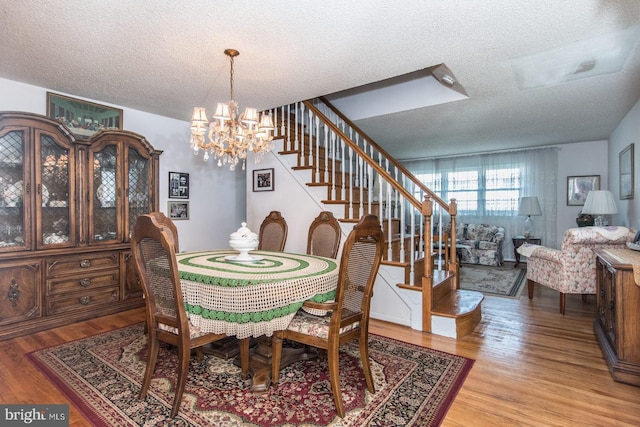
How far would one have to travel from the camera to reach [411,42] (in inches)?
93.9

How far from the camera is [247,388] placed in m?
2.00

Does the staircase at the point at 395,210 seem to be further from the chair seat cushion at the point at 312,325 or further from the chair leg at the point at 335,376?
the chair leg at the point at 335,376

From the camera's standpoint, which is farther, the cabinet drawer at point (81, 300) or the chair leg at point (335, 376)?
the cabinet drawer at point (81, 300)

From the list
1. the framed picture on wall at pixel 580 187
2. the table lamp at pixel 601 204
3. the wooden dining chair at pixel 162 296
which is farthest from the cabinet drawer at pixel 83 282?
the framed picture on wall at pixel 580 187

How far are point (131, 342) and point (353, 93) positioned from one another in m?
3.87

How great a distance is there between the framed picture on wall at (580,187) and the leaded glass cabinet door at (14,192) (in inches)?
315

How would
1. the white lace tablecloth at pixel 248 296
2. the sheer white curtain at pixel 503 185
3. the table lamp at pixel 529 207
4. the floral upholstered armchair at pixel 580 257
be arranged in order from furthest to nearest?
the sheer white curtain at pixel 503 185 → the table lamp at pixel 529 207 → the floral upholstered armchair at pixel 580 257 → the white lace tablecloth at pixel 248 296

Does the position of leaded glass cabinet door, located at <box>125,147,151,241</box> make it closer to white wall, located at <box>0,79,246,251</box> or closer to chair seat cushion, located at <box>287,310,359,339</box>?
white wall, located at <box>0,79,246,251</box>

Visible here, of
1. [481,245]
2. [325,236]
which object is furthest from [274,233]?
[481,245]

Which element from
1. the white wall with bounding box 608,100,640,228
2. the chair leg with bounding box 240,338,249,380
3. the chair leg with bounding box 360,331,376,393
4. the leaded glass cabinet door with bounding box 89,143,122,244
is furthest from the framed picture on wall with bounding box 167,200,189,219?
the white wall with bounding box 608,100,640,228

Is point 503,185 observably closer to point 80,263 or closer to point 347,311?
point 347,311

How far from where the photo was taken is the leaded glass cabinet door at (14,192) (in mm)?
2832

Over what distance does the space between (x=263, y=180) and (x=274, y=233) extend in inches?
41.4

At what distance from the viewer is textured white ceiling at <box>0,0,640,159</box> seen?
1.98m
